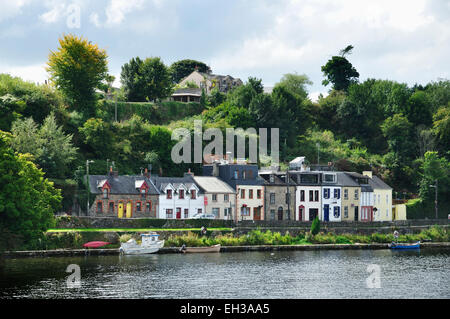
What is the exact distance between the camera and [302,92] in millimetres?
145125

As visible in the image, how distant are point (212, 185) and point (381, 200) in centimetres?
2675

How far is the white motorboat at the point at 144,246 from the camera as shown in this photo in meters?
73.4

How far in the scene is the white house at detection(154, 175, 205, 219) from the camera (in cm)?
8881

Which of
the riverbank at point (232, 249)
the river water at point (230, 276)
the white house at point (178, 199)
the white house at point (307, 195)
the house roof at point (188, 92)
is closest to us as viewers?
the river water at point (230, 276)

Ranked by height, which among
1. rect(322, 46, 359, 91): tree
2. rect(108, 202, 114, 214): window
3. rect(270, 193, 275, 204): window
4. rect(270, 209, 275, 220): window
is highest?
rect(322, 46, 359, 91): tree

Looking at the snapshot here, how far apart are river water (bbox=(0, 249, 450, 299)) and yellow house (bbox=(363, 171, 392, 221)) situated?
87.2ft

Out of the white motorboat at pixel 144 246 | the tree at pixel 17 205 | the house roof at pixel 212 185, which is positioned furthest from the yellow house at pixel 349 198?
the tree at pixel 17 205

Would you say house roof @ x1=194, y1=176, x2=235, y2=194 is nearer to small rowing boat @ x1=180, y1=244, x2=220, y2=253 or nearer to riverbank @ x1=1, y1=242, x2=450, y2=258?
riverbank @ x1=1, y1=242, x2=450, y2=258

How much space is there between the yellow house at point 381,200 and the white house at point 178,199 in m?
27.0

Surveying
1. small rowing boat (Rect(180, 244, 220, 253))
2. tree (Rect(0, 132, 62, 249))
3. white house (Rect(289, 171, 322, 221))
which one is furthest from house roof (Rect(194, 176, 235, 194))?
tree (Rect(0, 132, 62, 249))

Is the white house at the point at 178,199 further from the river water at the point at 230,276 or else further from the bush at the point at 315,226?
the river water at the point at 230,276

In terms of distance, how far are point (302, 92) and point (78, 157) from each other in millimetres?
63644
